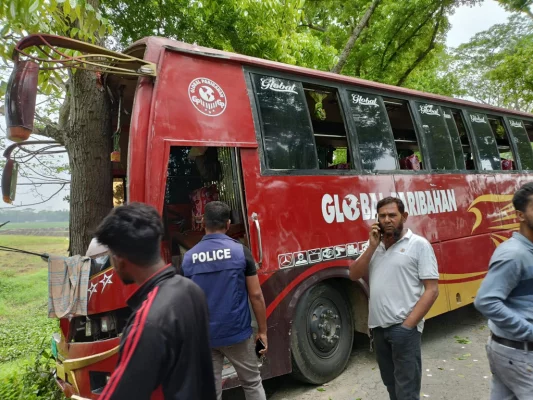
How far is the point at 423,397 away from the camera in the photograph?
12.6 ft

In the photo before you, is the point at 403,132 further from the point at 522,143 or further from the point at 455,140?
the point at 522,143

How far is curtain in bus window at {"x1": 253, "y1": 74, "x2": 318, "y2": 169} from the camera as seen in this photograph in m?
3.91

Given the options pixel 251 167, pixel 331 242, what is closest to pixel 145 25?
pixel 251 167

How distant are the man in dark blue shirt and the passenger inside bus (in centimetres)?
222

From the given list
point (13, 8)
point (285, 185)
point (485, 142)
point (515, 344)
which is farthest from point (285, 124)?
point (485, 142)

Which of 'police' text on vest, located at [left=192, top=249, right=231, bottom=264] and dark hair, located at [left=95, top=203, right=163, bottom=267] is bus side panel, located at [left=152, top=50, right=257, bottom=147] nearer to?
'police' text on vest, located at [left=192, top=249, right=231, bottom=264]

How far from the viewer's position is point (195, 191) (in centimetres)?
462

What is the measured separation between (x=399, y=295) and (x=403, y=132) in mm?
4876

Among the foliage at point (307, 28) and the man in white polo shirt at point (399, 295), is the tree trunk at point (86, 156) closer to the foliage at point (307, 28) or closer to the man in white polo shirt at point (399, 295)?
the man in white polo shirt at point (399, 295)

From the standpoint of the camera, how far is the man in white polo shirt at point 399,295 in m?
2.69

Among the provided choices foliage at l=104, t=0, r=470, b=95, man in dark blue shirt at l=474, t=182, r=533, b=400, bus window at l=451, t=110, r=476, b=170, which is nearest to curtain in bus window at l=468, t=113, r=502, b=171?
bus window at l=451, t=110, r=476, b=170

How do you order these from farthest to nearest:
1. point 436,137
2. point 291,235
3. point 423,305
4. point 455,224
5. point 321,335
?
point 436,137 < point 455,224 < point 321,335 < point 291,235 < point 423,305

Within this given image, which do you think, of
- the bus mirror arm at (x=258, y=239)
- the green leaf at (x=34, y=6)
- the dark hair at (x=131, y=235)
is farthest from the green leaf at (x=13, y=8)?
the bus mirror arm at (x=258, y=239)

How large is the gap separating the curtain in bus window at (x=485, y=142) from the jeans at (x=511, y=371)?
485cm
